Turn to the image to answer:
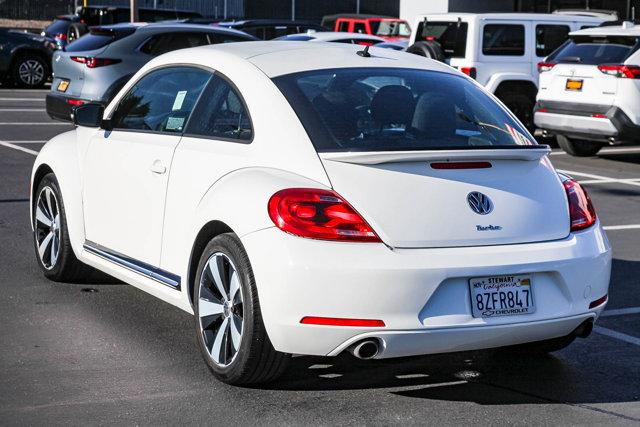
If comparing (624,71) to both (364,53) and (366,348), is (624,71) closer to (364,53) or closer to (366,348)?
(364,53)

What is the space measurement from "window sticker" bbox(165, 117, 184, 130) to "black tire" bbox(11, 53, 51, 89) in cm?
2124

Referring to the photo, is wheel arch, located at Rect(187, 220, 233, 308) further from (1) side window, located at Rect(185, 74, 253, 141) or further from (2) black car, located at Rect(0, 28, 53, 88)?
(2) black car, located at Rect(0, 28, 53, 88)

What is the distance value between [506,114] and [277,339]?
182 centimetres

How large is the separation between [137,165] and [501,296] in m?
2.23

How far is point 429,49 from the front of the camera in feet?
58.6

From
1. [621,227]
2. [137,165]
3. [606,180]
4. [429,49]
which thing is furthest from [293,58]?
[429,49]

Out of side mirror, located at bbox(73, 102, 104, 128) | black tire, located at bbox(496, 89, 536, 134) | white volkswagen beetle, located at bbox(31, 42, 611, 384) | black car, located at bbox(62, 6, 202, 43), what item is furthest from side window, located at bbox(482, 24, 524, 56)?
black car, located at bbox(62, 6, 202, 43)

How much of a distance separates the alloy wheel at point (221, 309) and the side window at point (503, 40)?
13140 mm

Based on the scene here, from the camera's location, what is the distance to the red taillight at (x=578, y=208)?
18.0ft

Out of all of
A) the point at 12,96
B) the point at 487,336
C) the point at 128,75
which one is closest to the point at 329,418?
the point at 487,336

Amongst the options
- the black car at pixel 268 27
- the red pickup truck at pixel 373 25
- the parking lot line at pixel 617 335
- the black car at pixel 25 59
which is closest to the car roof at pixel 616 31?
the parking lot line at pixel 617 335

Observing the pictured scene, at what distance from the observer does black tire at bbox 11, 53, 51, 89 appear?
1048 inches

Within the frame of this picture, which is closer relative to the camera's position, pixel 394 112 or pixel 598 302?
pixel 598 302

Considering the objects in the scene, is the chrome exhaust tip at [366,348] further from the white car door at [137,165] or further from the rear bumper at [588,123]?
the rear bumper at [588,123]
